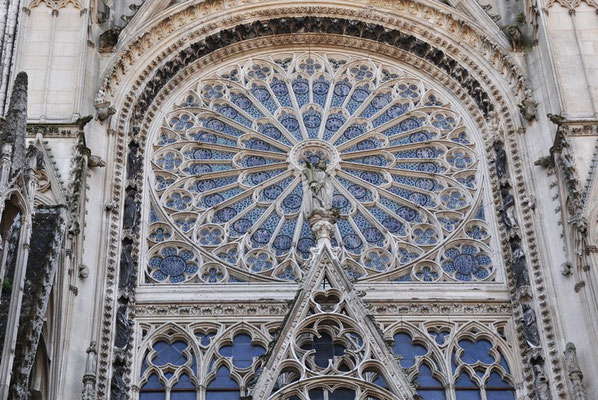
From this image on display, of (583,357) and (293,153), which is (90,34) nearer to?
(293,153)

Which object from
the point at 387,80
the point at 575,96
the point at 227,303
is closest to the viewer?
the point at 227,303

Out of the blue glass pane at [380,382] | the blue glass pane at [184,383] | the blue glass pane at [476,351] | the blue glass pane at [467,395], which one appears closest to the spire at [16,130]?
the blue glass pane at [184,383]

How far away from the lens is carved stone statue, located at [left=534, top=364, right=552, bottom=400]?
20.1 meters

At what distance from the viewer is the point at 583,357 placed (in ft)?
66.3

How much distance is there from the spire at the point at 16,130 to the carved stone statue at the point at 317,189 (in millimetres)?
4659

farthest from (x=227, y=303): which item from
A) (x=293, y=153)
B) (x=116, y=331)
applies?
(x=293, y=153)

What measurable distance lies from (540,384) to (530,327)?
1038 mm

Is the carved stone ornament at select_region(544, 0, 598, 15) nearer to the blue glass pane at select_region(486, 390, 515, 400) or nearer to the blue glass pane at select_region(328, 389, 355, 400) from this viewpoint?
the blue glass pane at select_region(486, 390, 515, 400)

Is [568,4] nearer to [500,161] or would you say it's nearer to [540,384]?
[500,161]

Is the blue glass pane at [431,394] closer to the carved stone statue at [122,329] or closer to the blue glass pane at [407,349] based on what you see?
the blue glass pane at [407,349]

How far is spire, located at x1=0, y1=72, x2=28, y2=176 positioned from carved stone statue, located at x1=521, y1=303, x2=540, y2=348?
7.90m

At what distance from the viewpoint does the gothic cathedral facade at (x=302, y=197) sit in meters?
19.5

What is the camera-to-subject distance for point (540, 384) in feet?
66.6

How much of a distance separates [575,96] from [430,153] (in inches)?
104
